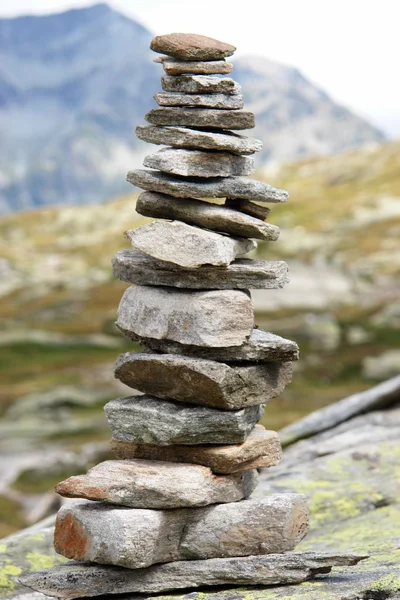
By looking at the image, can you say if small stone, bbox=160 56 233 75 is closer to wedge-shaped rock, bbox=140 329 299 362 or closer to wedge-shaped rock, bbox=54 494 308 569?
wedge-shaped rock, bbox=140 329 299 362

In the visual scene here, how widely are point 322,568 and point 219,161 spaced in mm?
6681

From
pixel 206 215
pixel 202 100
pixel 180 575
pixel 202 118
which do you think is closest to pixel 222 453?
pixel 180 575

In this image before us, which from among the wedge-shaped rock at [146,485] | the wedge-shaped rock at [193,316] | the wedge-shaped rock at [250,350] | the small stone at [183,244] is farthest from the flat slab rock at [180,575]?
the small stone at [183,244]

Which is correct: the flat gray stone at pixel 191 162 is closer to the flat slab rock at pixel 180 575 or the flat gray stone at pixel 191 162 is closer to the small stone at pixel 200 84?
the small stone at pixel 200 84

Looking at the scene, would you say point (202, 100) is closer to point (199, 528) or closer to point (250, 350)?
point (250, 350)

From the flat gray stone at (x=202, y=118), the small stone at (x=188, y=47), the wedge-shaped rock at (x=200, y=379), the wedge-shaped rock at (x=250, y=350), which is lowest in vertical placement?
the wedge-shaped rock at (x=200, y=379)

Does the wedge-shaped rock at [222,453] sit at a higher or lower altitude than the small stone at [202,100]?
lower

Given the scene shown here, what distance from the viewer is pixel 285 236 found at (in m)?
168

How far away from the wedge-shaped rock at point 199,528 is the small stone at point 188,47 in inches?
294

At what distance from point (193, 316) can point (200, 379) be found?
3.38 ft

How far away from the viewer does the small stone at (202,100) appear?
1329cm

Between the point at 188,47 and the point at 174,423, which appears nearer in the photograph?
the point at 174,423

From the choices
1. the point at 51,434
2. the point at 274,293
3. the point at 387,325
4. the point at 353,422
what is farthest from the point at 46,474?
the point at 274,293

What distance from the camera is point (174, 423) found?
515 inches
